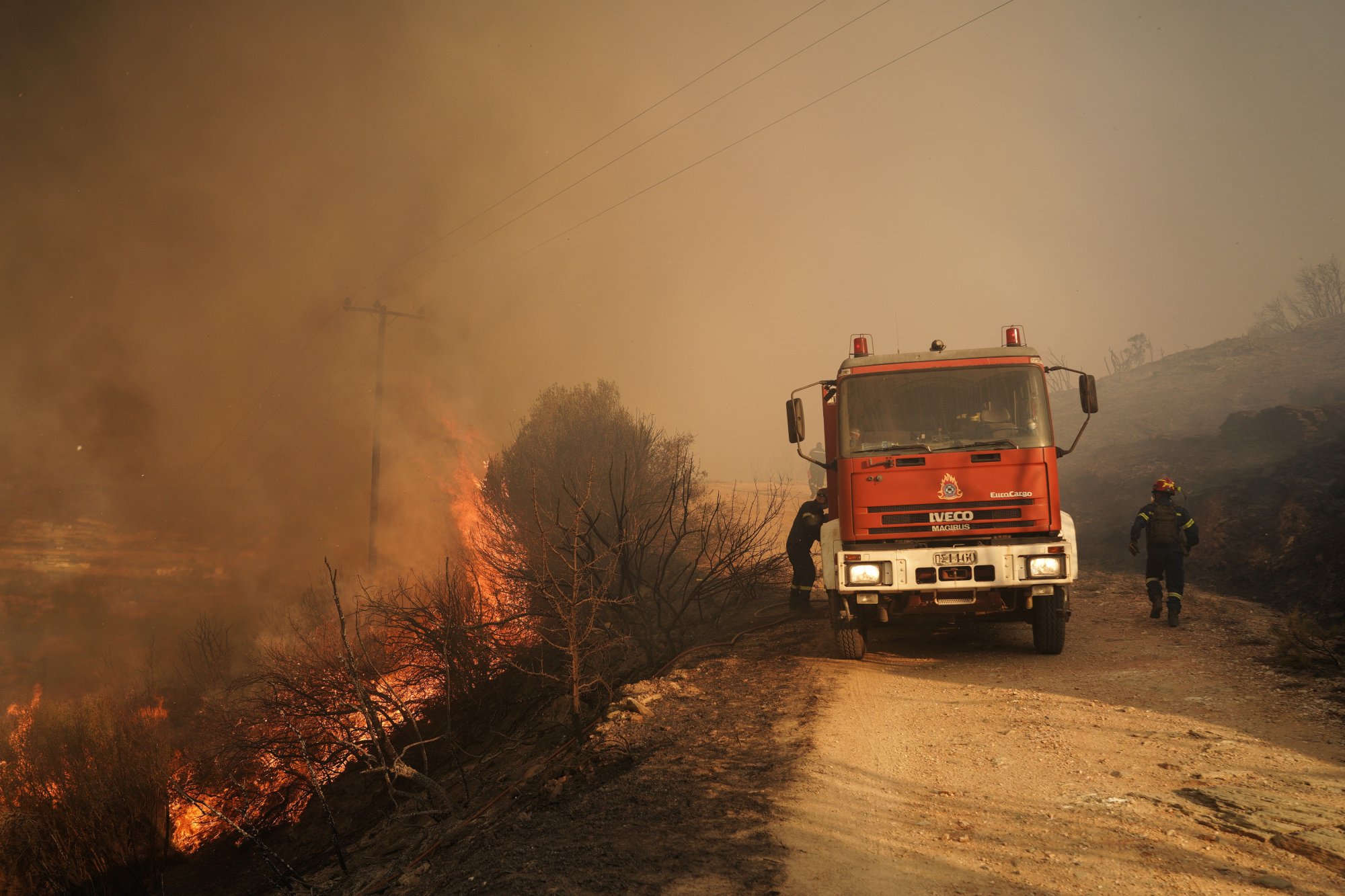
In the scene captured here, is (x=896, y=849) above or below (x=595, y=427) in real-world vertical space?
below

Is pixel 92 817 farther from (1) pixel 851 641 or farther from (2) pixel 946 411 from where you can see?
(2) pixel 946 411

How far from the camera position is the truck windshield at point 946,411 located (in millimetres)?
7602

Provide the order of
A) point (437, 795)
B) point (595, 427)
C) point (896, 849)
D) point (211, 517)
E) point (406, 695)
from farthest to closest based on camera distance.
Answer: point (211, 517) → point (595, 427) → point (406, 695) → point (437, 795) → point (896, 849)

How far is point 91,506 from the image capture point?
41250 millimetres

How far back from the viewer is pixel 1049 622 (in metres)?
8.05

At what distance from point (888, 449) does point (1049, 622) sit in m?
2.54

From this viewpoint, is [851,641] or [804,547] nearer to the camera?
[851,641]

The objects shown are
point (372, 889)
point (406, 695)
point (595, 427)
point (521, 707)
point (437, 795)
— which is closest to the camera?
point (372, 889)

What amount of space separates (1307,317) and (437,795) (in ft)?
211

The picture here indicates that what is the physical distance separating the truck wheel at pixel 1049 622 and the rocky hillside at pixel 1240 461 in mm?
6856

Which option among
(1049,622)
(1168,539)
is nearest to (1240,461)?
(1168,539)

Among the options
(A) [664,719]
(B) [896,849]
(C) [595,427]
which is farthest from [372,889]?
(C) [595,427]

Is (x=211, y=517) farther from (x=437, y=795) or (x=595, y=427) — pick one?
(x=437, y=795)

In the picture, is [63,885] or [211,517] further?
[211,517]
